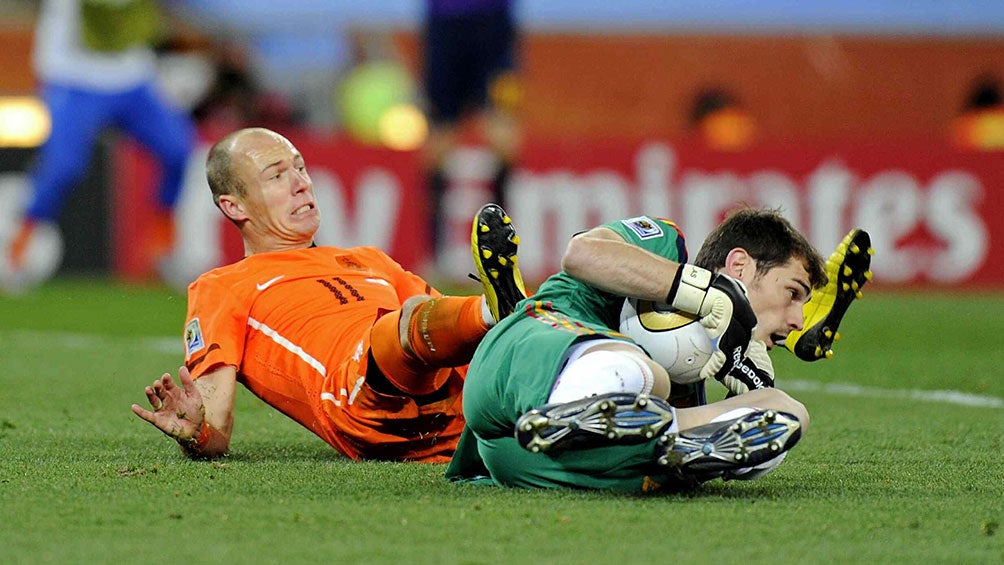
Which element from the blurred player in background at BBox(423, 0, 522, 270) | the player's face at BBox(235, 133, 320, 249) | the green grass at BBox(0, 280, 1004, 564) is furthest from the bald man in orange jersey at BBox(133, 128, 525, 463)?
the blurred player in background at BBox(423, 0, 522, 270)

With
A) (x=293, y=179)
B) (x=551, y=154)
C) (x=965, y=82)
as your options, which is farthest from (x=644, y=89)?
(x=293, y=179)

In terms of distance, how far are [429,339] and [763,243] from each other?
0.83 meters

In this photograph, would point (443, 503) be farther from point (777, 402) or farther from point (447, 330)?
point (777, 402)

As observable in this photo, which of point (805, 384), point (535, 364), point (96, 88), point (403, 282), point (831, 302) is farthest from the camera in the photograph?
point (96, 88)

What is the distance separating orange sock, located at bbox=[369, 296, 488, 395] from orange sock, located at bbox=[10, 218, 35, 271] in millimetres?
8302

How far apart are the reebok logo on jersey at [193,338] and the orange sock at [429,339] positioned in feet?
1.73

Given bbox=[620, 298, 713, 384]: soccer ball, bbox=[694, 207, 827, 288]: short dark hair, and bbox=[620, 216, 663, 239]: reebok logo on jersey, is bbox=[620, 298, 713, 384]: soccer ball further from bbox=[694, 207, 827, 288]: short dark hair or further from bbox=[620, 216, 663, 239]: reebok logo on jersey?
bbox=[694, 207, 827, 288]: short dark hair

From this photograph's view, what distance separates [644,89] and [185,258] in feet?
27.6

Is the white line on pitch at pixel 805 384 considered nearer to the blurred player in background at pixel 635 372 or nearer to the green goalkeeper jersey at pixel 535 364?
the blurred player in background at pixel 635 372

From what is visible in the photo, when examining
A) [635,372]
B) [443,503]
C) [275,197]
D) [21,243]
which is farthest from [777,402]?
[21,243]

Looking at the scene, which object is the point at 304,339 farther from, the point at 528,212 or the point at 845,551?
the point at 528,212

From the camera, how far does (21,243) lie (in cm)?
1208

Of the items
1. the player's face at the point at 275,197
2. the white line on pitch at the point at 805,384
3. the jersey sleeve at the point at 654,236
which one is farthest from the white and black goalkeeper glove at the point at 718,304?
the white line on pitch at the point at 805,384

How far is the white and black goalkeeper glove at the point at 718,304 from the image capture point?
3506 mm
